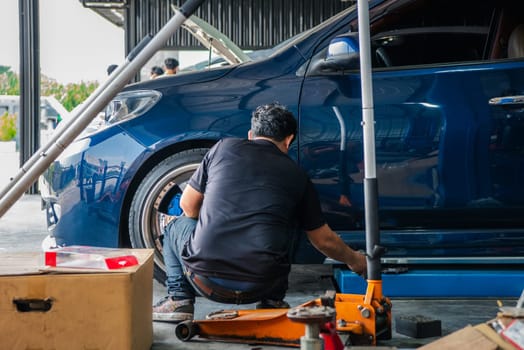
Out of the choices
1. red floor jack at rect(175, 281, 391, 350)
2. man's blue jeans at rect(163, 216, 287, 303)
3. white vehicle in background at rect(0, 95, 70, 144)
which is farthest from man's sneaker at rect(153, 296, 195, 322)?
white vehicle in background at rect(0, 95, 70, 144)

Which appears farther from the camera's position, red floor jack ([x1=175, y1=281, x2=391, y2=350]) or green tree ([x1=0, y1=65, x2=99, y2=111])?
green tree ([x1=0, y1=65, x2=99, y2=111])

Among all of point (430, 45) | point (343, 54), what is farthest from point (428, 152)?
point (430, 45)

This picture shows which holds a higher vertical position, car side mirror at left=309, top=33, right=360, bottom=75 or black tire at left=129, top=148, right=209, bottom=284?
car side mirror at left=309, top=33, right=360, bottom=75

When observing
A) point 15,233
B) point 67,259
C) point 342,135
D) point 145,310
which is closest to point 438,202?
point 342,135

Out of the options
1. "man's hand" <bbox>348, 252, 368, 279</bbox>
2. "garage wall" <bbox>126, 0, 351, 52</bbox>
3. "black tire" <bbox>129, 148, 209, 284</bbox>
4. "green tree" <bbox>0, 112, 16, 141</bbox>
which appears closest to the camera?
"man's hand" <bbox>348, 252, 368, 279</bbox>

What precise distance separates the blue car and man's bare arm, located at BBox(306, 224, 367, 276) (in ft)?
1.78

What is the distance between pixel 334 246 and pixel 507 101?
4.08 ft

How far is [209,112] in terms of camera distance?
3.96m

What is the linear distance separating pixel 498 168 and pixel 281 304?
1312 mm

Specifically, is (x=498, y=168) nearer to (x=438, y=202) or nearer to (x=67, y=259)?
(x=438, y=202)

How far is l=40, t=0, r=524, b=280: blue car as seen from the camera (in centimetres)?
378

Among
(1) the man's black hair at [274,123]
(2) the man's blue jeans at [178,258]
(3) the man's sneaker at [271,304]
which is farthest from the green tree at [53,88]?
(3) the man's sneaker at [271,304]

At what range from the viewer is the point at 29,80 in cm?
1169

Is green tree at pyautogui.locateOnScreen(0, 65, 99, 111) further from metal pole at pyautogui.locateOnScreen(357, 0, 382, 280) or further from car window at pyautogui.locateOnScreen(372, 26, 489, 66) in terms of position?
metal pole at pyautogui.locateOnScreen(357, 0, 382, 280)
